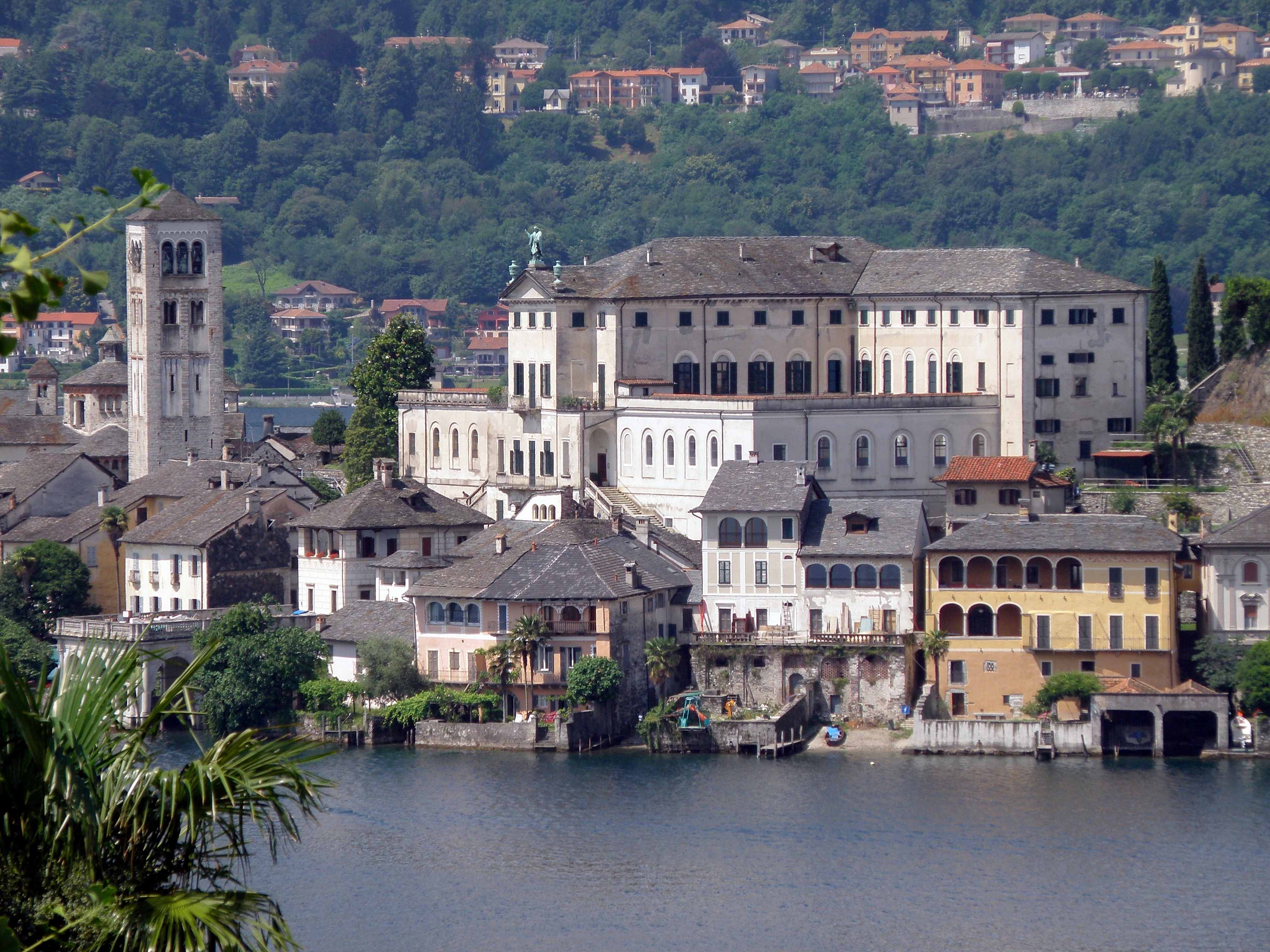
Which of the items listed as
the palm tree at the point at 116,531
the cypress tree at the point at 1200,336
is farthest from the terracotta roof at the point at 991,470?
the palm tree at the point at 116,531

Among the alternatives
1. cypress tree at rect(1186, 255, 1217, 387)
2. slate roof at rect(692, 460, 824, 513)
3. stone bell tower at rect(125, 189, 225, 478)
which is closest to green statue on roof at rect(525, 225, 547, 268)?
stone bell tower at rect(125, 189, 225, 478)

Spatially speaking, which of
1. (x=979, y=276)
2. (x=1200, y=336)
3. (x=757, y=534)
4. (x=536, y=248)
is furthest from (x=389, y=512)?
(x=1200, y=336)

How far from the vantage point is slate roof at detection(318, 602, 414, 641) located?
82312 mm

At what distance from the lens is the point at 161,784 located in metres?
19.6

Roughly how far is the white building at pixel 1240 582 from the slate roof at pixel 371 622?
24035 millimetres

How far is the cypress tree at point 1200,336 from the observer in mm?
104500

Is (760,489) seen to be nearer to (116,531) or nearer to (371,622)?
(371,622)

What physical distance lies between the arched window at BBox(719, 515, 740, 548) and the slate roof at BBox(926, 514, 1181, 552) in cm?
611

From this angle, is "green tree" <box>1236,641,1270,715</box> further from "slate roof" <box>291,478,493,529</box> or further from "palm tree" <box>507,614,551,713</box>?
"slate roof" <box>291,478,493,529</box>

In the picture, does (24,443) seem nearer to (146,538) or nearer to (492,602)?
(146,538)

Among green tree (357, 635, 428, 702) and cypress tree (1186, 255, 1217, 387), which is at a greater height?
cypress tree (1186, 255, 1217, 387)

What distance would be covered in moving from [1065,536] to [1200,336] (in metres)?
30.4

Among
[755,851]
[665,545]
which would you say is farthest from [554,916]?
[665,545]

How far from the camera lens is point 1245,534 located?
76.9m
